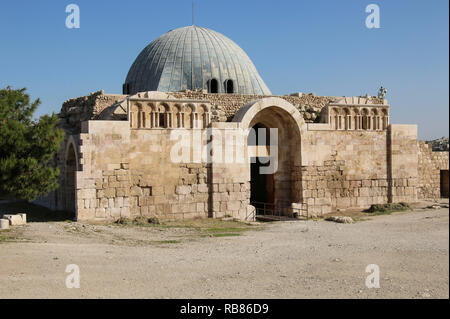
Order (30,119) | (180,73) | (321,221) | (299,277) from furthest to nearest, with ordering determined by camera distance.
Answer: (180,73), (321,221), (30,119), (299,277)

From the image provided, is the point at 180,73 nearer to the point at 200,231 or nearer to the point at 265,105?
the point at 265,105

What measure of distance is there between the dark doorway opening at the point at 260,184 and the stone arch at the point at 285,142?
1.58 ft

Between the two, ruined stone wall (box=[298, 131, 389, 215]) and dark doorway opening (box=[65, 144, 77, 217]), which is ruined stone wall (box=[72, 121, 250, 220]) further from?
ruined stone wall (box=[298, 131, 389, 215])

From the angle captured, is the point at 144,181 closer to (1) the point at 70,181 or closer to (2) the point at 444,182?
(1) the point at 70,181

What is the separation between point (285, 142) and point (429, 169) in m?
8.52

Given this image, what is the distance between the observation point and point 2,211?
60.8 ft

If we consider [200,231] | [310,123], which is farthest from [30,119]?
[310,123]

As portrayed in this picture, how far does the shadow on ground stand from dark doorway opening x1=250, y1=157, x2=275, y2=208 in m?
7.39

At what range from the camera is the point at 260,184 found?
20.3 metres

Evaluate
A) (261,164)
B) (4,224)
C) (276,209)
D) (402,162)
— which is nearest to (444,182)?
(402,162)

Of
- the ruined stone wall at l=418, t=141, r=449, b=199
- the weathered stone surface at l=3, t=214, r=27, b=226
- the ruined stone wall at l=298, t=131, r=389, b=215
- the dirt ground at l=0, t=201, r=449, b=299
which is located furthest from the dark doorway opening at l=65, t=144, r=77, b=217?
Answer: the ruined stone wall at l=418, t=141, r=449, b=199

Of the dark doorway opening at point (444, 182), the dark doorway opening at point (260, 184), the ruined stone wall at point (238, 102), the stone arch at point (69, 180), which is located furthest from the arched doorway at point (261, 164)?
the dark doorway opening at point (444, 182)

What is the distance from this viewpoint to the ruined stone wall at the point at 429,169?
2206cm

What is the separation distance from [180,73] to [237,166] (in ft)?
26.5
